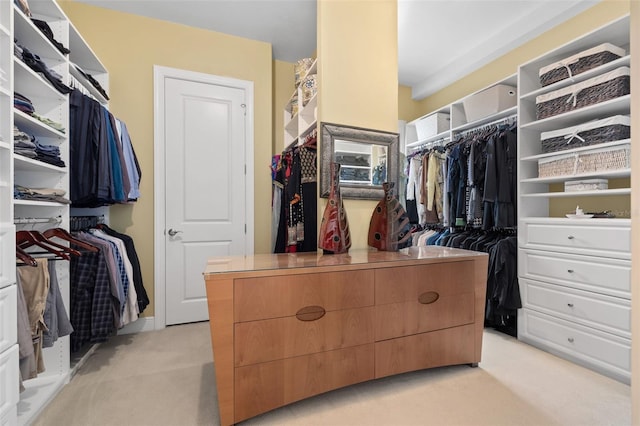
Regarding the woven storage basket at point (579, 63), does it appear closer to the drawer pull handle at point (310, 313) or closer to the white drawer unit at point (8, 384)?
the drawer pull handle at point (310, 313)

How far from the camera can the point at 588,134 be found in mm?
2166

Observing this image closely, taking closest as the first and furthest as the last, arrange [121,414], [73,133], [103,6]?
1. [121,414]
2. [73,133]
3. [103,6]

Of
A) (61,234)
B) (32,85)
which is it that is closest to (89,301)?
(61,234)

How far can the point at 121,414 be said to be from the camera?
1.62 m

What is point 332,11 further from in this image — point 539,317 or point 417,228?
point 539,317

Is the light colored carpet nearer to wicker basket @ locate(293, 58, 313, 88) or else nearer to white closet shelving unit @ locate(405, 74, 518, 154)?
white closet shelving unit @ locate(405, 74, 518, 154)

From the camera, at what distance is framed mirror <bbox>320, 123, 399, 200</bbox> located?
2195mm

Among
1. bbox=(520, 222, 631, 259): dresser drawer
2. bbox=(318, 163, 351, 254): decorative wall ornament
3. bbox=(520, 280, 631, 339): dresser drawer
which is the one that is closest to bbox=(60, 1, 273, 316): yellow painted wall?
bbox=(318, 163, 351, 254): decorative wall ornament

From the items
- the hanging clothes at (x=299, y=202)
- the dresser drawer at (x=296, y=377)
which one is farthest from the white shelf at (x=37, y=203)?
the hanging clothes at (x=299, y=202)

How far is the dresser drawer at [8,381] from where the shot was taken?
1300 mm

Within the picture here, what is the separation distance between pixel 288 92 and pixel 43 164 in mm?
2480

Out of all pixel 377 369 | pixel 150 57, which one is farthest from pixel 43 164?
pixel 377 369

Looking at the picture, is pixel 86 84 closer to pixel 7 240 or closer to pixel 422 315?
pixel 7 240

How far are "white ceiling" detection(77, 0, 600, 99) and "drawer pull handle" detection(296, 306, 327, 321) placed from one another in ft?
8.28
